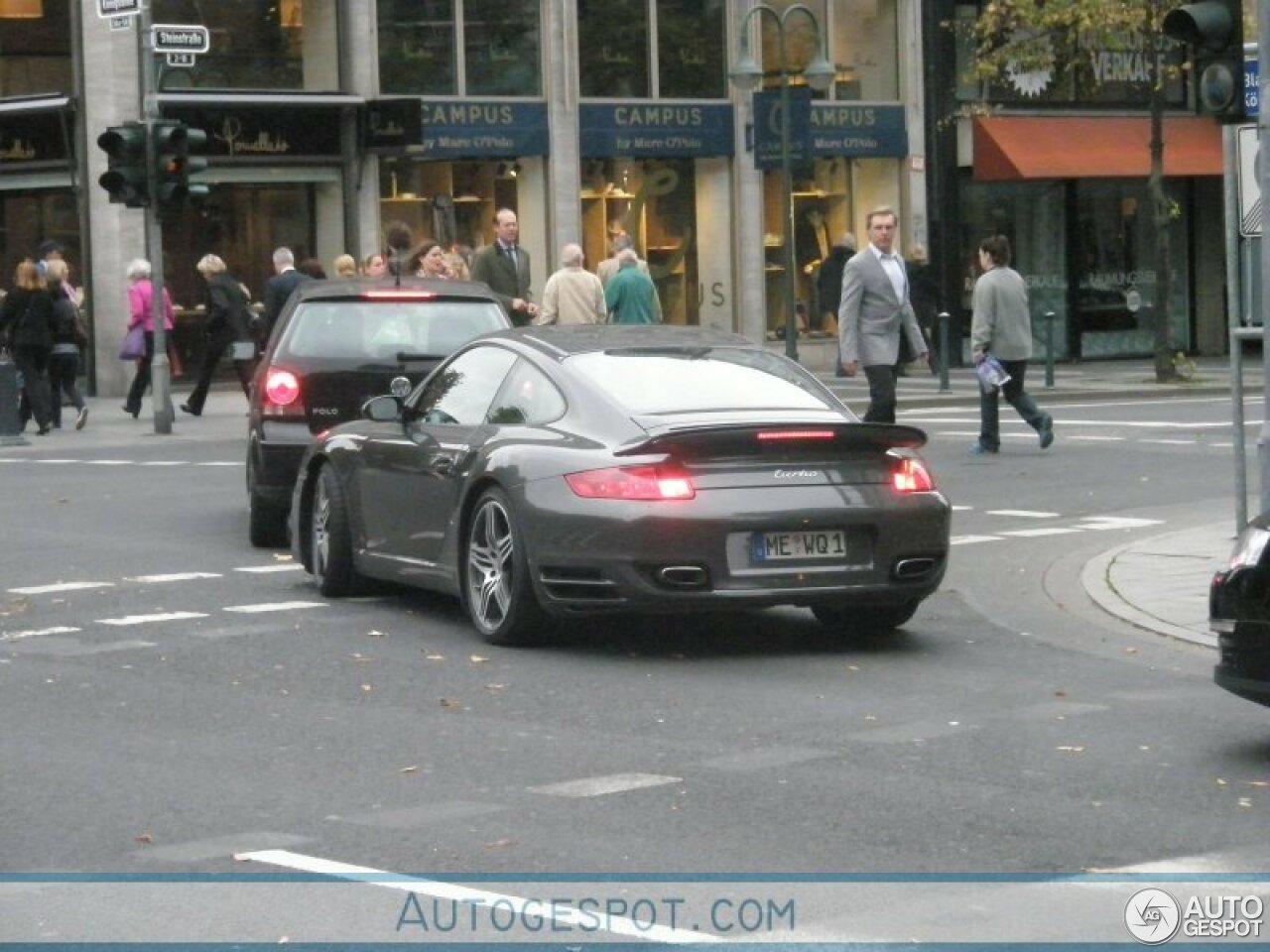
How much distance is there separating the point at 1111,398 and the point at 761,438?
2209cm

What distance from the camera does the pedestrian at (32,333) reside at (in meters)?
27.7

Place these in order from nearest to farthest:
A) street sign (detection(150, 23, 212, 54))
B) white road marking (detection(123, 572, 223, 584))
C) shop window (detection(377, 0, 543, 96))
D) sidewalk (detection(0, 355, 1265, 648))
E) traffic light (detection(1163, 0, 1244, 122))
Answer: traffic light (detection(1163, 0, 1244, 122)) → sidewalk (detection(0, 355, 1265, 648)) → white road marking (detection(123, 572, 223, 584)) → street sign (detection(150, 23, 212, 54)) → shop window (detection(377, 0, 543, 96))

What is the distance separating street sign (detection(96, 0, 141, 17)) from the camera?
26594mm

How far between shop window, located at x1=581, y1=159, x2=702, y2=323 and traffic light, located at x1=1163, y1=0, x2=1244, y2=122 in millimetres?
25475

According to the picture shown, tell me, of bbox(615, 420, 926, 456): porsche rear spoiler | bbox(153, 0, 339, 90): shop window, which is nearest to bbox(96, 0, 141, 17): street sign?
bbox(153, 0, 339, 90): shop window

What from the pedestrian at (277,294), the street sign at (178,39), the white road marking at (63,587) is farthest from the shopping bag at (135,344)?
the white road marking at (63,587)

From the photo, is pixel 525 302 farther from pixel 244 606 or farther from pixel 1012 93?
pixel 1012 93

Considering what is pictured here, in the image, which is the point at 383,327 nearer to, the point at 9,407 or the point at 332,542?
the point at 332,542

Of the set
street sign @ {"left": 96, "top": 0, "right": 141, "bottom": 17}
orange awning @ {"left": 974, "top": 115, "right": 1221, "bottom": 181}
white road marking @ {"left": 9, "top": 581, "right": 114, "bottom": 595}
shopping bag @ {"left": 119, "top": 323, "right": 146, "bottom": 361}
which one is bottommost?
white road marking @ {"left": 9, "top": 581, "right": 114, "bottom": 595}

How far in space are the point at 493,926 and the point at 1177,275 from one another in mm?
40205

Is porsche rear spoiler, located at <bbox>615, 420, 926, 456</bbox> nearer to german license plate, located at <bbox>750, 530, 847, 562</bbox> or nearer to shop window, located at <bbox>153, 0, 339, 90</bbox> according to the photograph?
german license plate, located at <bbox>750, 530, 847, 562</bbox>

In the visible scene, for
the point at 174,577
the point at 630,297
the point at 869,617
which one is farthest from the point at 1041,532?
the point at 630,297

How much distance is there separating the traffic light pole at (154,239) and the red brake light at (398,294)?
11205 mm

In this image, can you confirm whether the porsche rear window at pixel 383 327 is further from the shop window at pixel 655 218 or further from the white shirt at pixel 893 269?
the shop window at pixel 655 218
